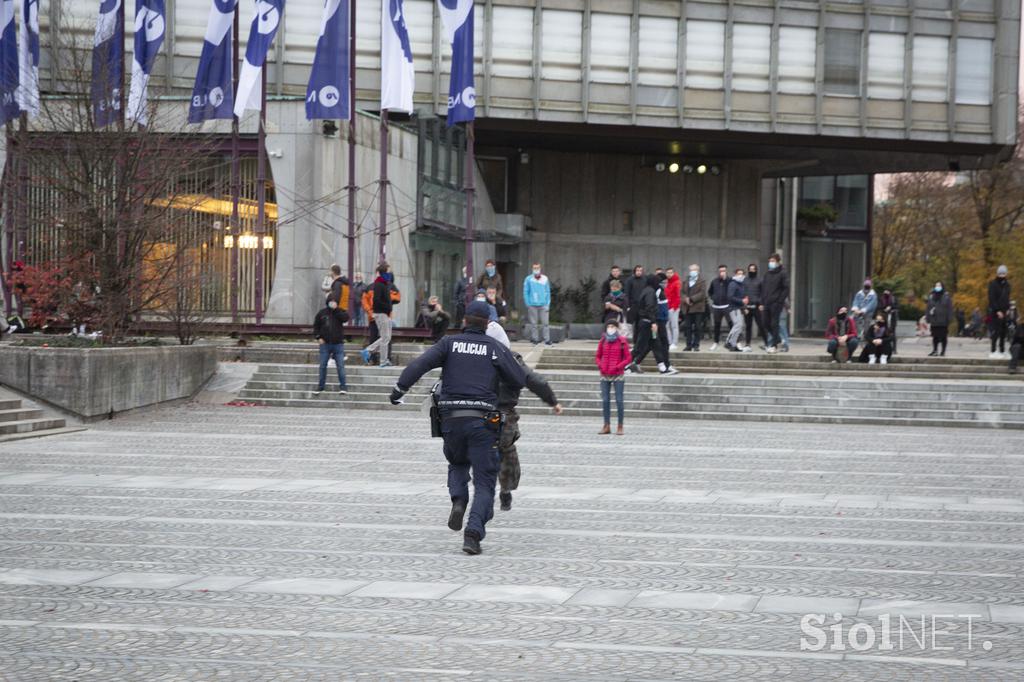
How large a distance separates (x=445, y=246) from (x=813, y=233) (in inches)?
814

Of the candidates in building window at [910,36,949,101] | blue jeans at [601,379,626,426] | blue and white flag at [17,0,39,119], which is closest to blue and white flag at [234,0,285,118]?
blue and white flag at [17,0,39,119]

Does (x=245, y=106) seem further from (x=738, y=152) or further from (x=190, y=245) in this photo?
(x=738, y=152)

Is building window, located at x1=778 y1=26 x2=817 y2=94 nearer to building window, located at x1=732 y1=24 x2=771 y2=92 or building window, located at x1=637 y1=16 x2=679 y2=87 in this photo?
building window, located at x1=732 y1=24 x2=771 y2=92

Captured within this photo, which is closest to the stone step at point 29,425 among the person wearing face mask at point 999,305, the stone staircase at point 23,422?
the stone staircase at point 23,422

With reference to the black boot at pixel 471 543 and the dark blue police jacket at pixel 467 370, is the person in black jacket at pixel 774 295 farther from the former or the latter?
the black boot at pixel 471 543

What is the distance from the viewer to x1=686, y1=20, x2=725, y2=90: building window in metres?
45.9

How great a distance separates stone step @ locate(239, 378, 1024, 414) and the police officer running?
50.8ft

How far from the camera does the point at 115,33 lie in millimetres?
29594

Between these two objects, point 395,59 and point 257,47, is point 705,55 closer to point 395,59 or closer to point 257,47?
point 395,59

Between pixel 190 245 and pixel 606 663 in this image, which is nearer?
pixel 606 663

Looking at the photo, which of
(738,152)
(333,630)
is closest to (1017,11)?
(738,152)

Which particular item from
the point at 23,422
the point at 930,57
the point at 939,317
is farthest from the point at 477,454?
the point at 930,57

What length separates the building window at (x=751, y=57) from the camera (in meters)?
46.0

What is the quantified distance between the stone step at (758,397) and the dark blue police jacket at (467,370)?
15505mm
